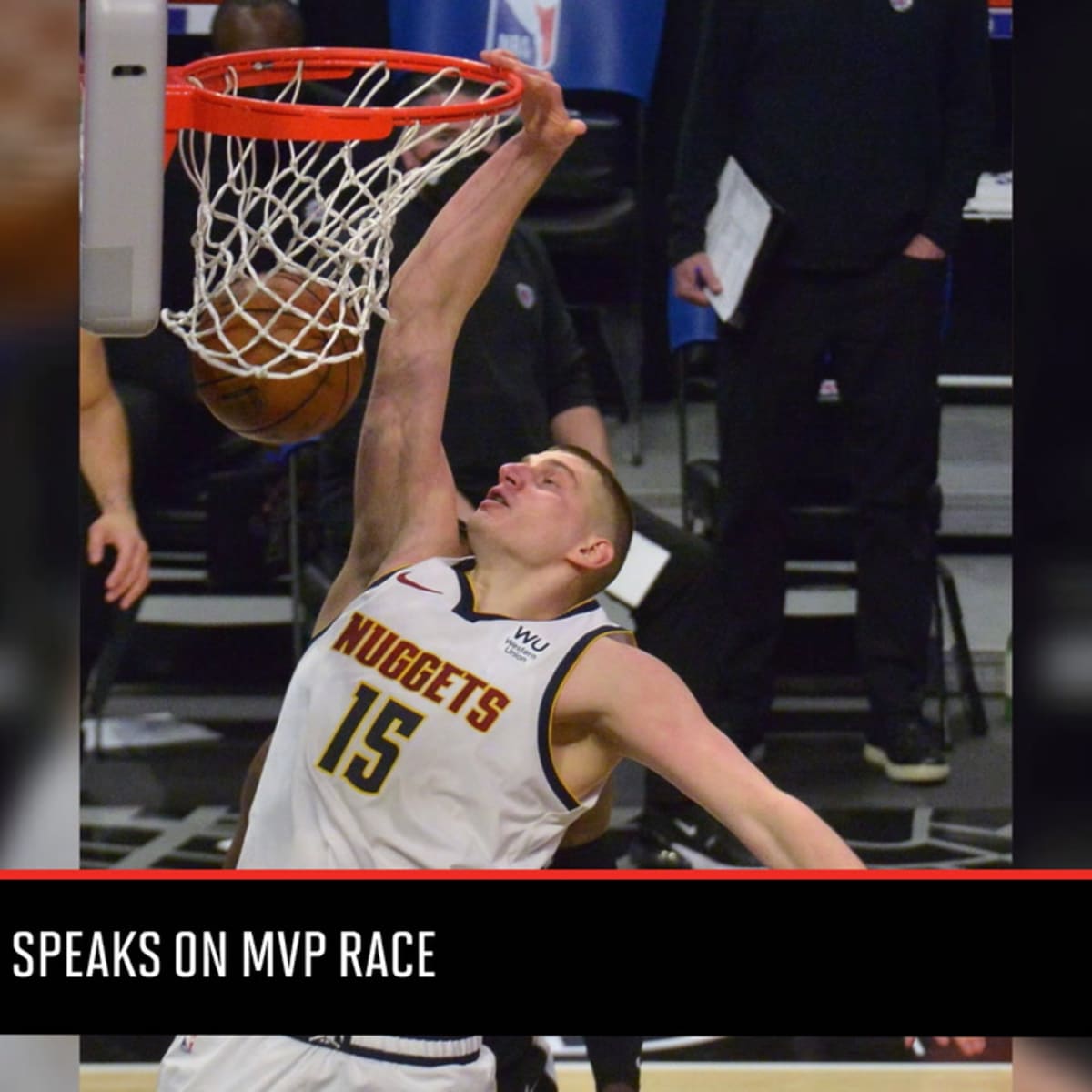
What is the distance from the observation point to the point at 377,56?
8.64ft

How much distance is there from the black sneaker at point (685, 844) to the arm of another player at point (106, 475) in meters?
1.10

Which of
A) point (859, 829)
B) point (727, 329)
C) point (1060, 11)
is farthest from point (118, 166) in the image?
point (859, 829)

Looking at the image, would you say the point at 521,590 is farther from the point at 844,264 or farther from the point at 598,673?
the point at 844,264

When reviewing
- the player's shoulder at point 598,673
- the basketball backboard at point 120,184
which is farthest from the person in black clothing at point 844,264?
the basketball backboard at point 120,184

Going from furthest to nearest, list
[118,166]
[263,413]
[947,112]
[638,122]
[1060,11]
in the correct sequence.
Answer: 1. [638,122]
2. [947,112]
3. [263,413]
4. [1060,11]
5. [118,166]

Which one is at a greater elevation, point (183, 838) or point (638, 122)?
point (638, 122)

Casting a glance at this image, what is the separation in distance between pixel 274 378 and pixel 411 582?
1.14 feet

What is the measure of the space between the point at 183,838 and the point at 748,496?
1335mm

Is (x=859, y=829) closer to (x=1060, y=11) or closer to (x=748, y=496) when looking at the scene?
(x=748, y=496)

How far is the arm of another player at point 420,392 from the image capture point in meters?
2.71

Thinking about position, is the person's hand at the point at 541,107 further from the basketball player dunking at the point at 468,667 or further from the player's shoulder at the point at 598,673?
the player's shoulder at the point at 598,673

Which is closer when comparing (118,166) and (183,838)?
(118,166)

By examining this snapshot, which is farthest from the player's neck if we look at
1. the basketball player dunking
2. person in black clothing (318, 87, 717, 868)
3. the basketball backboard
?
the basketball backboard

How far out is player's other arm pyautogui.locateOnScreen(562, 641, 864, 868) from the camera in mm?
2225
